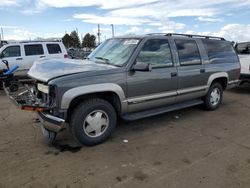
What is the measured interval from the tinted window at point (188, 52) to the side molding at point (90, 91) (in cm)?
167

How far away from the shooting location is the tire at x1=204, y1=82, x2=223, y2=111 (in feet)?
19.5

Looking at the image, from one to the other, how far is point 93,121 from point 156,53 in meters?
1.82

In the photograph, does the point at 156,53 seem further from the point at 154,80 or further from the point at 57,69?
the point at 57,69

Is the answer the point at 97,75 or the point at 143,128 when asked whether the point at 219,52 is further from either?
the point at 97,75

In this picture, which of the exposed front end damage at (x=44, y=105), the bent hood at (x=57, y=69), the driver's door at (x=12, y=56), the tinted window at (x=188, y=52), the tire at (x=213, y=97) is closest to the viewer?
the exposed front end damage at (x=44, y=105)

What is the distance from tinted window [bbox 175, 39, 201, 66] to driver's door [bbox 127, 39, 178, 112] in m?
0.31

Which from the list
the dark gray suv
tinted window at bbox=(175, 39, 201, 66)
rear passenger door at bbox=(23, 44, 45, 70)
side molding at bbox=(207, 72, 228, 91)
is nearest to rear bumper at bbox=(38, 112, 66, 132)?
the dark gray suv

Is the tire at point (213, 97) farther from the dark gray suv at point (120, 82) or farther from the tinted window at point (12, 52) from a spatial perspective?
the tinted window at point (12, 52)

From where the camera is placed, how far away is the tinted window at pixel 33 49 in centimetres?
972

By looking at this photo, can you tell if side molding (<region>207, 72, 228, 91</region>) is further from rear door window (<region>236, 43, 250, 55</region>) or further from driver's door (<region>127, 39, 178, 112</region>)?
rear door window (<region>236, 43, 250, 55</region>)

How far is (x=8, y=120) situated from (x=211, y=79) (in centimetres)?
485

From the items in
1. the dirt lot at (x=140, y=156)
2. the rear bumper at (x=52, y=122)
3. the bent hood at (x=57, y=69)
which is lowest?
the dirt lot at (x=140, y=156)

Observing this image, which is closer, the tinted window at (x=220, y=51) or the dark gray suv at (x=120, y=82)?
the dark gray suv at (x=120, y=82)

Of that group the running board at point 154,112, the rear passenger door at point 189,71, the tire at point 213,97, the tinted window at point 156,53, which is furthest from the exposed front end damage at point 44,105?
the tire at point 213,97
